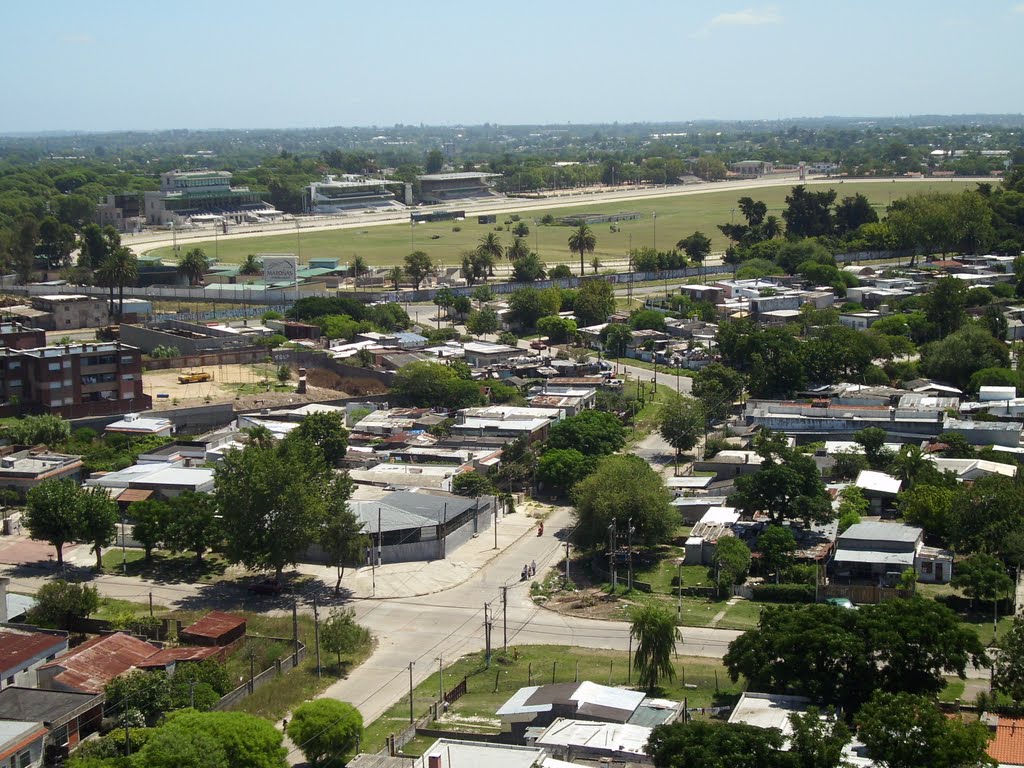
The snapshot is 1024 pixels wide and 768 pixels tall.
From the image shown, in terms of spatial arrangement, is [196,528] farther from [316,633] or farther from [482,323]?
[482,323]

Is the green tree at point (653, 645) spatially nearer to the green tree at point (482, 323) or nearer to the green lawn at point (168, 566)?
the green lawn at point (168, 566)

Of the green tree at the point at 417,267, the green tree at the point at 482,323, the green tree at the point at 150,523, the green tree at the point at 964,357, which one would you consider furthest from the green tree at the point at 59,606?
the green tree at the point at 417,267

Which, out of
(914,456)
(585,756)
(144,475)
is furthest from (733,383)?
(585,756)

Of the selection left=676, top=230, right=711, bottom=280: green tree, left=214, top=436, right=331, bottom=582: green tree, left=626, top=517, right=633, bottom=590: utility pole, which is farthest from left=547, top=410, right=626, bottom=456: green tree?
left=676, top=230, right=711, bottom=280: green tree

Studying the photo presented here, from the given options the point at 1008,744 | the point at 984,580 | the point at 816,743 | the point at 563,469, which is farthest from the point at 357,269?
the point at 816,743

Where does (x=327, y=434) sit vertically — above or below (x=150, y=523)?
above
